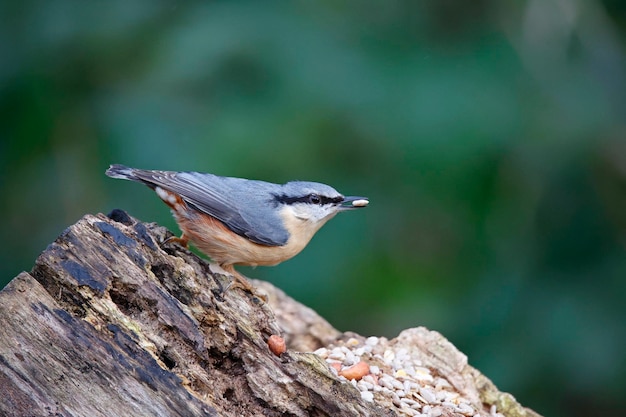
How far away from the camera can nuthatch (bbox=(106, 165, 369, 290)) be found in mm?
3416

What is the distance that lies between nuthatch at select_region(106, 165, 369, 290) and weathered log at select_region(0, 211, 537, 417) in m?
0.36

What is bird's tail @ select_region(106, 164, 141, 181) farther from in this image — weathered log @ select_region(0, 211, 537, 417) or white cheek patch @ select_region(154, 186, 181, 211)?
weathered log @ select_region(0, 211, 537, 417)

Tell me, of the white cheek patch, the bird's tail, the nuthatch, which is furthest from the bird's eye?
the bird's tail

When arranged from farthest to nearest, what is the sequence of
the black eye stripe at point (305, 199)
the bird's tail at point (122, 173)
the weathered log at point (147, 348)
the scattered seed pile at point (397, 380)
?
the black eye stripe at point (305, 199), the bird's tail at point (122, 173), the scattered seed pile at point (397, 380), the weathered log at point (147, 348)

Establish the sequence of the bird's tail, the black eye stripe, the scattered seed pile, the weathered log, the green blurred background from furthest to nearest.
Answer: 1. the green blurred background
2. the black eye stripe
3. the bird's tail
4. the scattered seed pile
5. the weathered log

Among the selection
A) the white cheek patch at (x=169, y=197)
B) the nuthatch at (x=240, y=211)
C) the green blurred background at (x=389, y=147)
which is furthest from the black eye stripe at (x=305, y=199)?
the green blurred background at (x=389, y=147)

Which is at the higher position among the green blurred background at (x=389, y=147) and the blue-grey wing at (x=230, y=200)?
the green blurred background at (x=389, y=147)

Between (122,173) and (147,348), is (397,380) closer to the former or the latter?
(147,348)

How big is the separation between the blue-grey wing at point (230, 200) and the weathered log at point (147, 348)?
14.3 inches

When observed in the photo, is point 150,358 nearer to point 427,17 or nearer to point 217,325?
point 217,325

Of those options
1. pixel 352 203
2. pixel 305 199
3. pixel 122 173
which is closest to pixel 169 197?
pixel 122 173

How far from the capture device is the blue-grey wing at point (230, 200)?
11.1ft

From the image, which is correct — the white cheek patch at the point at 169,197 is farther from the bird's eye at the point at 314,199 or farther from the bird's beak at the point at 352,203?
the bird's beak at the point at 352,203

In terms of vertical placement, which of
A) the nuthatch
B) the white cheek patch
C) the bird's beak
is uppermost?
the bird's beak
